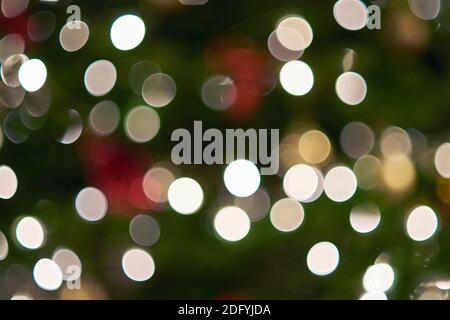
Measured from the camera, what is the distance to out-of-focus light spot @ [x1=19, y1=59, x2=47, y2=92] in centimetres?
64

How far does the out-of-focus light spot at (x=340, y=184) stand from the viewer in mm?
639

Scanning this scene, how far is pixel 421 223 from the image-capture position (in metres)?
0.66

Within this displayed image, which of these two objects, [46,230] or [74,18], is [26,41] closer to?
[74,18]

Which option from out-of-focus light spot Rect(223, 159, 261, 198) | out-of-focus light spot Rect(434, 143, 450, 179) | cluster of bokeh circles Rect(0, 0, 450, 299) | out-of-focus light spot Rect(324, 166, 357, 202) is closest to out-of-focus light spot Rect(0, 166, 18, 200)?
cluster of bokeh circles Rect(0, 0, 450, 299)

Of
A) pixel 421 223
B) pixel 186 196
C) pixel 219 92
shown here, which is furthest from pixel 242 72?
pixel 421 223

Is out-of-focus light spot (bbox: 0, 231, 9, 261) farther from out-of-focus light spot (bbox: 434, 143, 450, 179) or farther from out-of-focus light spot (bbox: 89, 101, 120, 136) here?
out-of-focus light spot (bbox: 434, 143, 450, 179)

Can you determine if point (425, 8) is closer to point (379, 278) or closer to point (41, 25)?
point (379, 278)

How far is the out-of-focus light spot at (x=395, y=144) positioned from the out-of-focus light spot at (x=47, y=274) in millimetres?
367

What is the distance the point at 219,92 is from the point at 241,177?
0.29 feet

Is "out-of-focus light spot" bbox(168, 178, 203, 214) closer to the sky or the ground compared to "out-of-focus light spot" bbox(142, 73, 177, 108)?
closer to the ground

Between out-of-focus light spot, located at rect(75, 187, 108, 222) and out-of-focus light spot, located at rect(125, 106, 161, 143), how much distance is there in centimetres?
7

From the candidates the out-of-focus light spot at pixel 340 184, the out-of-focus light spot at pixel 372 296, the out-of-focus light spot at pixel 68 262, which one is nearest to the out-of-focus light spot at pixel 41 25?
the out-of-focus light spot at pixel 68 262

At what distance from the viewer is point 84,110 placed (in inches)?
25.6

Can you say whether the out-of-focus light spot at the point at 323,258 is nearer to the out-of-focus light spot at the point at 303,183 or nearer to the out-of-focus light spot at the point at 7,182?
the out-of-focus light spot at the point at 303,183
